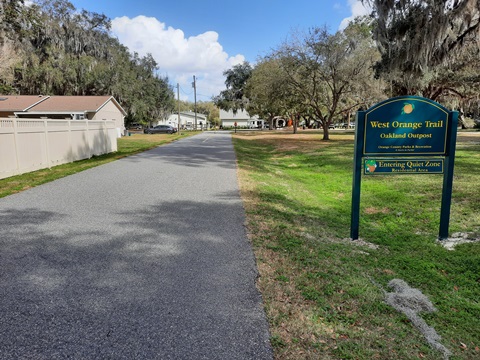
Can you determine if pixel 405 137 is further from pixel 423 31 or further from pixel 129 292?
pixel 423 31

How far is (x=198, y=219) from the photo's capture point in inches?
230

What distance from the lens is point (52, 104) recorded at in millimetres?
33250

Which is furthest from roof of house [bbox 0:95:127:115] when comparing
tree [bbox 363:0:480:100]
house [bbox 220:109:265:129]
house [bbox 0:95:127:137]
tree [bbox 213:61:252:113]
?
house [bbox 220:109:265:129]

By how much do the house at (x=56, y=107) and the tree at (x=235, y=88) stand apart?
128ft

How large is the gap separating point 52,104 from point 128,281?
34922 mm

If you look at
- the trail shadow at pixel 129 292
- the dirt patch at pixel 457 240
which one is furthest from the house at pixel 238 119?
the trail shadow at pixel 129 292

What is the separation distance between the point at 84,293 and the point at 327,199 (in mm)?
6617

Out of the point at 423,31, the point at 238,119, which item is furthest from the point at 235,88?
the point at 423,31

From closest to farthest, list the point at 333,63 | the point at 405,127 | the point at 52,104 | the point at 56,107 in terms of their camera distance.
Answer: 1. the point at 405,127
2. the point at 333,63
3. the point at 56,107
4. the point at 52,104

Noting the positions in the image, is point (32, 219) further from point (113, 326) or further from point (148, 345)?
point (148, 345)

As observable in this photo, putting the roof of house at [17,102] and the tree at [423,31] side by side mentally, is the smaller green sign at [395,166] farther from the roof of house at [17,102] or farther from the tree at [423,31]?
the roof of house at [17,102]

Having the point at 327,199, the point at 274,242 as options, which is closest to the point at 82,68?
the point at 327,199

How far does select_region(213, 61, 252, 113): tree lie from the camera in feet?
231

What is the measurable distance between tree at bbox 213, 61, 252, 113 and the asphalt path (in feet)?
218
